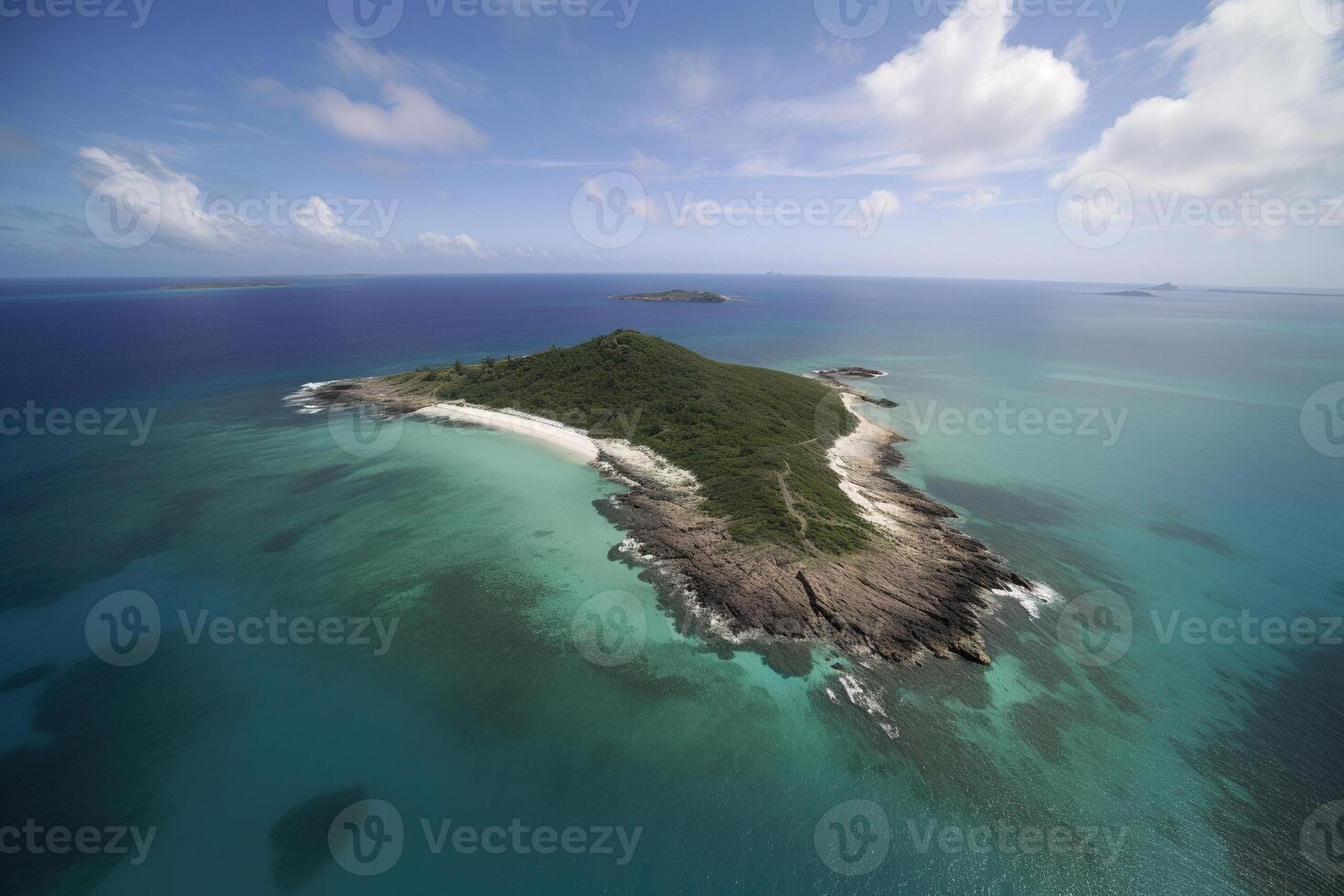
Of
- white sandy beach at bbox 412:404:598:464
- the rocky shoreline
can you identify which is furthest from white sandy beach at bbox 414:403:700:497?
the rocky shoreline

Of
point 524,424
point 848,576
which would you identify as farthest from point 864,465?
point 524,424

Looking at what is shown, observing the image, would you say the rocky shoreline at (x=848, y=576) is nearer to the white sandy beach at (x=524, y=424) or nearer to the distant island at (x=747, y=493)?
the distant island at (x=747, y=493)

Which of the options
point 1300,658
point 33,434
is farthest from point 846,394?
point 33,434

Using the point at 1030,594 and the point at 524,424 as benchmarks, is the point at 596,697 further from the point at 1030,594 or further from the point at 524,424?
the point at 524,424

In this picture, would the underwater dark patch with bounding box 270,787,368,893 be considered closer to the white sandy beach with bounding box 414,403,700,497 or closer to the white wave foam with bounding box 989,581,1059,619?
the white sandy beach with bounding box 414,403,700,497

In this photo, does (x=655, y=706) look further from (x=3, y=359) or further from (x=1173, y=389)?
(x=3, y=359)

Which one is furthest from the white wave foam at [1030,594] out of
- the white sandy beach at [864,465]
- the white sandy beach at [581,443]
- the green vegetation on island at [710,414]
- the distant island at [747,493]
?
the white sandy beach at [581,443]

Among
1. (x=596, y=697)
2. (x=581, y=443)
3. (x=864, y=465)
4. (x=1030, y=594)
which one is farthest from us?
(x=581, y=443)
